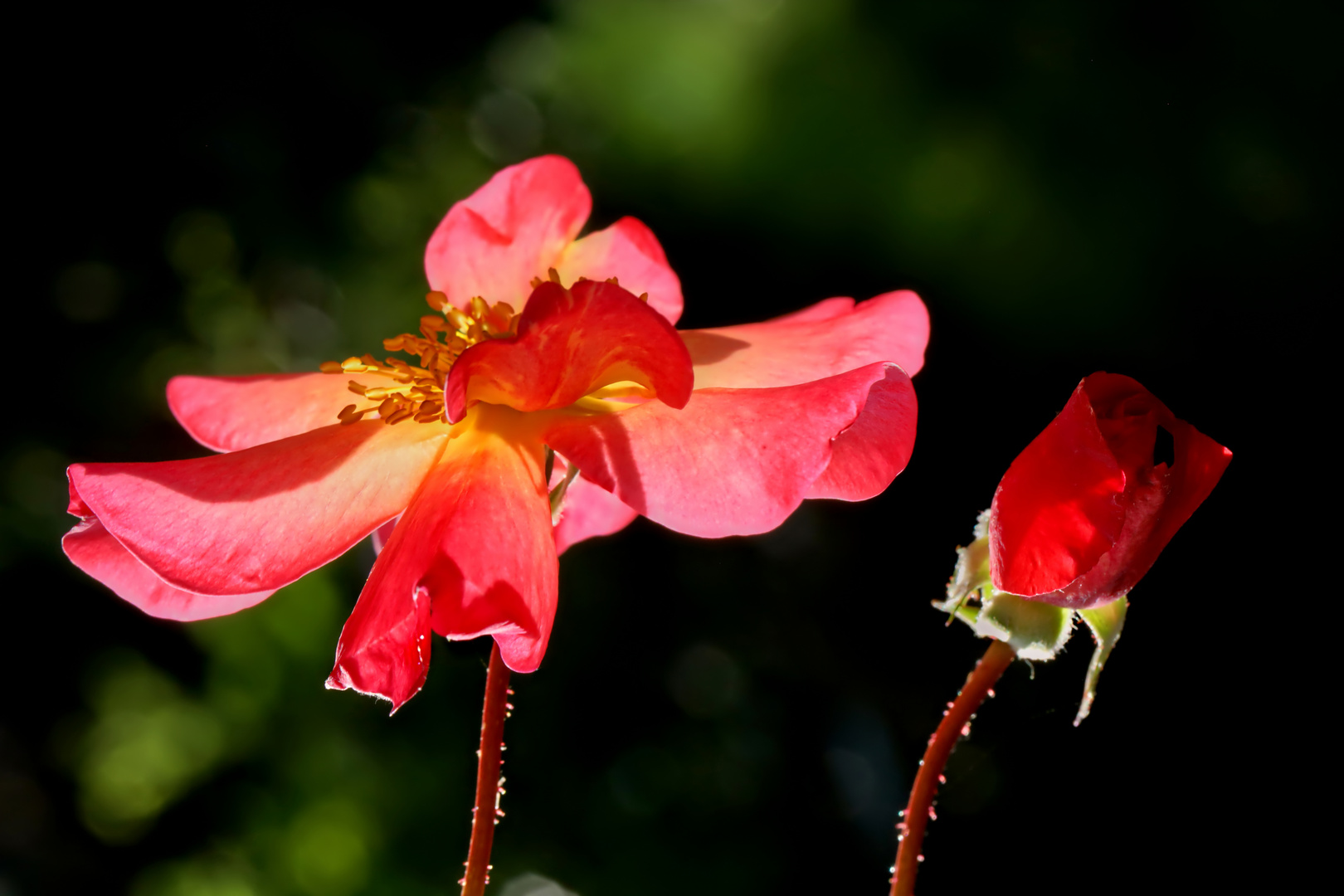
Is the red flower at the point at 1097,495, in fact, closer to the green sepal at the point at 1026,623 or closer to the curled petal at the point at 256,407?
the green sepal at the point at 1026,623

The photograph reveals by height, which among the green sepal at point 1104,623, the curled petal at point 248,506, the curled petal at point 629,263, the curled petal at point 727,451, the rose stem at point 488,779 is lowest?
the rose stem at point 488,779

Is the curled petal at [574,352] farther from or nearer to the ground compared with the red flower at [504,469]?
farther from the ground

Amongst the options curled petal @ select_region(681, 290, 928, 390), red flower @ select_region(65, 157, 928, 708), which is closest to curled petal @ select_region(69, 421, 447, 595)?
red flower @ select_region(65, 157, 928, 708)

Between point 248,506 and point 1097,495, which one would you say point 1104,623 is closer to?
point 1097,495

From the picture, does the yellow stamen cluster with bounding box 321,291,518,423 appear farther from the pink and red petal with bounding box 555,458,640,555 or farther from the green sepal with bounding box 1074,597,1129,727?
the green sepal with bounding box 1074,597,1129,727

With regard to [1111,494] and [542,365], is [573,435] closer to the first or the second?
[542,365]

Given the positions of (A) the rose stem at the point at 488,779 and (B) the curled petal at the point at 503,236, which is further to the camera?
(B) the curled petal at the point at 503,236

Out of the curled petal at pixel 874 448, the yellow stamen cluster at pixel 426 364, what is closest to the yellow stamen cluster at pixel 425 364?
the yellow stamen cluster at pixel 426 364

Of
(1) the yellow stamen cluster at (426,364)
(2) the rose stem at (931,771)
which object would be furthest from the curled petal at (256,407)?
(2) the rose stem at (931,771)

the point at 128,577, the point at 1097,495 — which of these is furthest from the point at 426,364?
the point at 1097,495
